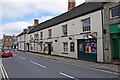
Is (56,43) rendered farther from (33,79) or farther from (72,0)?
(33,79)

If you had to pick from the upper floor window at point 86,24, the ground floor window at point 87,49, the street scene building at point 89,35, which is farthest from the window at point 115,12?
the upper floor window at point 86,24

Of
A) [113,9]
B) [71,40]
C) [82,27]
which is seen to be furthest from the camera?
[71,40]

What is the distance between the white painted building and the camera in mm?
20559

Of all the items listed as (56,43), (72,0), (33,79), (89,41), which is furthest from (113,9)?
(72,0)

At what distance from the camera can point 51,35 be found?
36.5m

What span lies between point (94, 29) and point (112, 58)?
419 cm

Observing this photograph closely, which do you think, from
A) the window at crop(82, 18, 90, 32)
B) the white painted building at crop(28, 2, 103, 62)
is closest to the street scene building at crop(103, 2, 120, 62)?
the white painted building at crop(28, 2, 103, 62)

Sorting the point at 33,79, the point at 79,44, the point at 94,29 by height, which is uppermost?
the point at 94,29

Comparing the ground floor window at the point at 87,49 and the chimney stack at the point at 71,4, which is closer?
the ground floor window at the point at 87,49

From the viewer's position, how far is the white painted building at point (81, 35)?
67.5ft

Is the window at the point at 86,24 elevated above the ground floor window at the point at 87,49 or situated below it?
above

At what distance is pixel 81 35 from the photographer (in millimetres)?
24094

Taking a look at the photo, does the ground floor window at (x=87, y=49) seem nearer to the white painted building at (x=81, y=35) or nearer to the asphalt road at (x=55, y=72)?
the white painted building at (x=81, y=35)

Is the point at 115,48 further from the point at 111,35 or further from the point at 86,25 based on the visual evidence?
the point at 86,25
